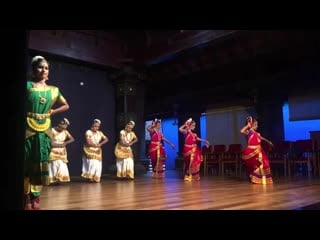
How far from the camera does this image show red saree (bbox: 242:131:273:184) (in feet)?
17.1

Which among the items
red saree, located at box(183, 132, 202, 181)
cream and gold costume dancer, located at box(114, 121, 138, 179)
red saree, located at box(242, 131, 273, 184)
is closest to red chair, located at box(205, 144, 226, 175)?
red saree, located at box(183, 132, 202, 181)

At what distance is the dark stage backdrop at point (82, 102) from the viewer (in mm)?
6746

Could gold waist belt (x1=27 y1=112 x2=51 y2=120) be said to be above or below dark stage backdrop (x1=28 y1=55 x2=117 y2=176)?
below

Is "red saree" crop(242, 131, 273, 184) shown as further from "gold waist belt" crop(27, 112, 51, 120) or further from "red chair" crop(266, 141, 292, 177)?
"gold waist belt" crop(27, 112, 51, 120)

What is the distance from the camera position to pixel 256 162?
529 centimetres

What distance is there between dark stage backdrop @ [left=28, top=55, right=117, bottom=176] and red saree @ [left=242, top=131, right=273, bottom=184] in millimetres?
3260

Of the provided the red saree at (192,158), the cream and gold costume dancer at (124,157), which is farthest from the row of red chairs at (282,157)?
the cream and gold costume dancer at (124,157)

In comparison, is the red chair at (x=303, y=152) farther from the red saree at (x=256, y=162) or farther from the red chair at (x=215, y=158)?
the red chair at (x=215, y=158)

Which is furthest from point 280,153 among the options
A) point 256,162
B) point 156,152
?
point 156,152
